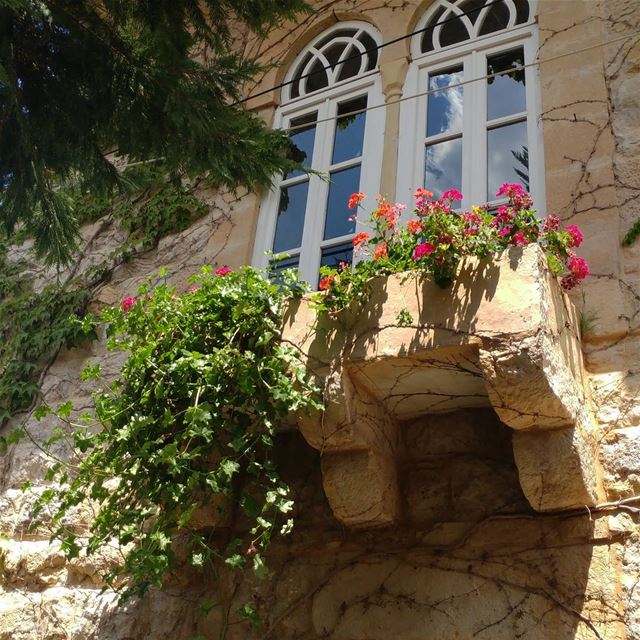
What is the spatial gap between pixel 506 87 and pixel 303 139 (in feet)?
→ 4.49

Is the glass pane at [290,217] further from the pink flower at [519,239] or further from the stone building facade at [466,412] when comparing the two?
the pink flower at [519,239]

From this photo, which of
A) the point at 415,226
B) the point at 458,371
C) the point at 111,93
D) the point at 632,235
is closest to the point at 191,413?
the point at 458,371

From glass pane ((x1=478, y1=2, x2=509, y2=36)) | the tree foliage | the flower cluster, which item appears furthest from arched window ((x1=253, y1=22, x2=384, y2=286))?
the flower cluster

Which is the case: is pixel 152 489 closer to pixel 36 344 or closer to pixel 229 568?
pixel 229 568

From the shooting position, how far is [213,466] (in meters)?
3.30

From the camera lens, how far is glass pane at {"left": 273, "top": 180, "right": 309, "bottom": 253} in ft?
15.6

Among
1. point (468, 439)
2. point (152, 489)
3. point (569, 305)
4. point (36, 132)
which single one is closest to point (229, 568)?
point (152, 489)

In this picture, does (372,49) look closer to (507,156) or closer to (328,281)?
(507,156)

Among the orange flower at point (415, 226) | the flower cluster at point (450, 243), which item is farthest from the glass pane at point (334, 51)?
the orange flower at point (415, 226)

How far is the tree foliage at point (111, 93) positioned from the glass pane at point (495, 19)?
4.90 feet

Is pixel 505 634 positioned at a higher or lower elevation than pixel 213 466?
lower

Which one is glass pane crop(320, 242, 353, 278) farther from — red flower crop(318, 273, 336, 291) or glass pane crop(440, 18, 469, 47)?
glass pane crop(440, 18, 469, 47)

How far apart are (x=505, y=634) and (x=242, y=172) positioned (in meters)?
2.47

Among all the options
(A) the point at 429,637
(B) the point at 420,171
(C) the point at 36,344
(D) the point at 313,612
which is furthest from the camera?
(C) the point at 36,344
